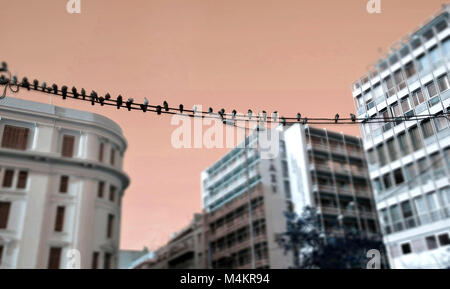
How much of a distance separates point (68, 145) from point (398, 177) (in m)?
24.2

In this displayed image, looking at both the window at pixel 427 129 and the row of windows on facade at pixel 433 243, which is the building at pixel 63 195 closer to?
the window at pixel 427 129

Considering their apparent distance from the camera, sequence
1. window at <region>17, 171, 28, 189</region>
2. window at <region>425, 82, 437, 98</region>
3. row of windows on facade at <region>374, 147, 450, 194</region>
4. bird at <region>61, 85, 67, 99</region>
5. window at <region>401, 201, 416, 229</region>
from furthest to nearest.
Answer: window at <region>401, 201, 416, 229</region>, window at <region>17, 171, 28, 189</region>, row of windows on facade at <region>374, 147, 450, 194</region>, window at <region>425, 82, 437, 98</region>, bird at <region>61, 85, 67, 99</region>

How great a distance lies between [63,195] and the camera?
101 ft

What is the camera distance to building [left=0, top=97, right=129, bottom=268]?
27000 millimetres

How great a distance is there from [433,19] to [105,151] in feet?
79.2

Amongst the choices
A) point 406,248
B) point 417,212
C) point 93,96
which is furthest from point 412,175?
point 93,96

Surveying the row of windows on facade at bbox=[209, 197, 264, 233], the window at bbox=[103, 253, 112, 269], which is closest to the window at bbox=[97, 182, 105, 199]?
the window at bbox=[103, 253, 112, 269]

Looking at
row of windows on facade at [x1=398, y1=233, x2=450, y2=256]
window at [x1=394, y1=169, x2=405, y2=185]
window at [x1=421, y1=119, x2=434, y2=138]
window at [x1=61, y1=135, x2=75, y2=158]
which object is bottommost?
row of windows on facade at [x1=398, y1=233, x2=450, y2=256]

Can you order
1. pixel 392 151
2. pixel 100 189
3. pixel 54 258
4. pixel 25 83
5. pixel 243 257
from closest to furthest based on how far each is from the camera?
pixel 25 83 → pixel 54 258 → pixel 392 151 → pixel 100 189 → pixel 243 257

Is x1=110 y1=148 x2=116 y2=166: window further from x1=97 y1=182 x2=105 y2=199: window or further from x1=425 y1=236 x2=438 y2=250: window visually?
x1=425 y1=236 x2=438 y2=250: window

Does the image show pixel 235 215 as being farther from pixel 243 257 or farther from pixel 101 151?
pixel 101 151

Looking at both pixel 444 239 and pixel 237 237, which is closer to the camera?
pixel 444 239

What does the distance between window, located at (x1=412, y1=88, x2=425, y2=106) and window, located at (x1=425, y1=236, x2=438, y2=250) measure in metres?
16.9

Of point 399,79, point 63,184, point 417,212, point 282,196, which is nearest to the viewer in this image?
point 399,79
